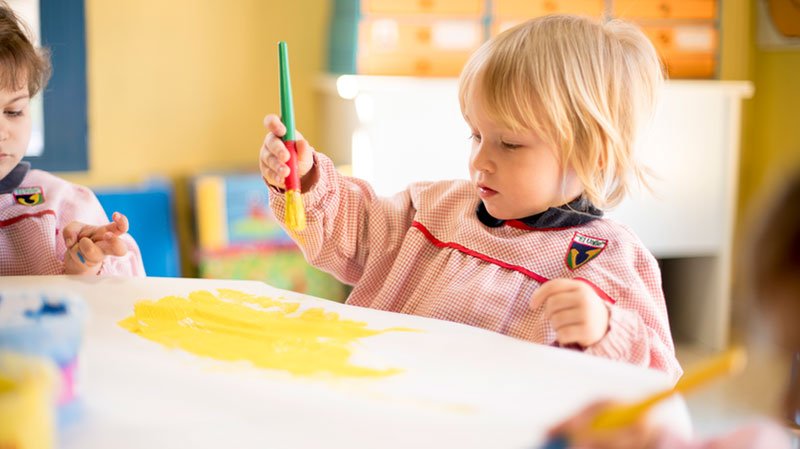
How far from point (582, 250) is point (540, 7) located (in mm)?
1530

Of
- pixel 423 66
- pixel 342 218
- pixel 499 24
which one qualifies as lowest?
pixel 342 218

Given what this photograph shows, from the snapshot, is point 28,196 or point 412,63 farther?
point 412,63

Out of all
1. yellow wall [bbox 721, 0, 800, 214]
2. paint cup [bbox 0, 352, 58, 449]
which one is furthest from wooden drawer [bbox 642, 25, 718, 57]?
paint cup [bbox 0, 352, 58, 449]

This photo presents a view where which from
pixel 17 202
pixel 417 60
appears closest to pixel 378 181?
pixel 417 60

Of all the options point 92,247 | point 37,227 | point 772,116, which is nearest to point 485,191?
point 92,247

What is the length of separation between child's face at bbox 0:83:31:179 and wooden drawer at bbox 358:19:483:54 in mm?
1268

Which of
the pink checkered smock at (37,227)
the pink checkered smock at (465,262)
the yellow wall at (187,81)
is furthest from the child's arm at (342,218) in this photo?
the yellow wall at (187,81)

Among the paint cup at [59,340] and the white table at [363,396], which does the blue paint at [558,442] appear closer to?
the white table at [363,396]

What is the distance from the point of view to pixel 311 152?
94cm

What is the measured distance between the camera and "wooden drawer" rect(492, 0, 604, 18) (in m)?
2.24

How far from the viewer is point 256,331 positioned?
0.72m

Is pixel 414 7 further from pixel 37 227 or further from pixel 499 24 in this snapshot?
pixel 37 227

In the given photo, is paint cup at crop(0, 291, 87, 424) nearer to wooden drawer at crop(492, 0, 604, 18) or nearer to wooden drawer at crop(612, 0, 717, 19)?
wooden drawer at crop(492, 0, 604, 18)

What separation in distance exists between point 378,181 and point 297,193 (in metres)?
1.28
